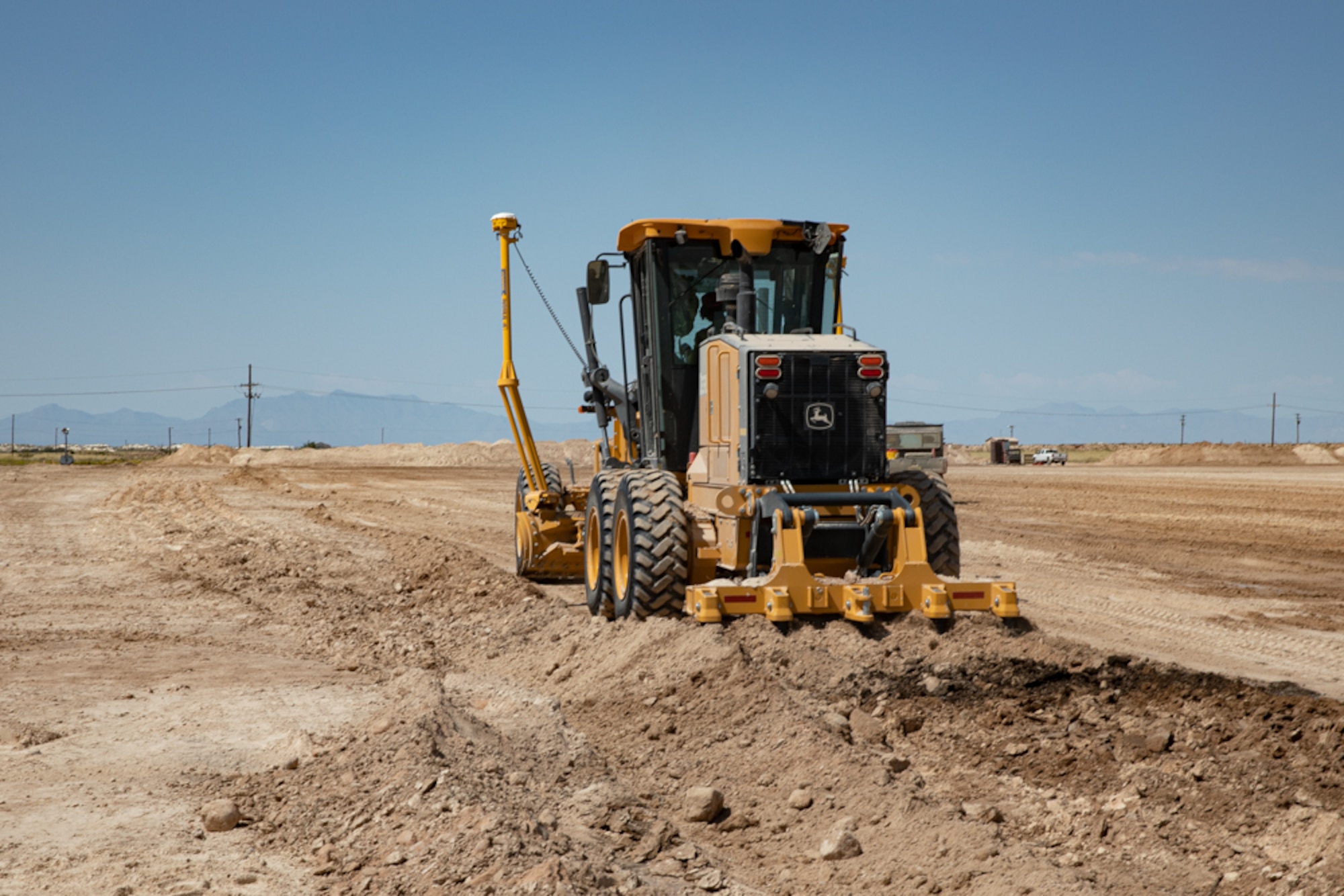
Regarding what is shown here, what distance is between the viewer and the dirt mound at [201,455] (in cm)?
6349

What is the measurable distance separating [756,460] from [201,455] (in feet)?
222

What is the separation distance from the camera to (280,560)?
14.5 m

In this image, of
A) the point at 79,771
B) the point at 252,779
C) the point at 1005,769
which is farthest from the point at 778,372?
the point at 79,771

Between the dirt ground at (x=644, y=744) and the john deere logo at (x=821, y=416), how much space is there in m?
1.66

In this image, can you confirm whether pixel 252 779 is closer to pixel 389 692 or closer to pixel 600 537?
pixel 389 692

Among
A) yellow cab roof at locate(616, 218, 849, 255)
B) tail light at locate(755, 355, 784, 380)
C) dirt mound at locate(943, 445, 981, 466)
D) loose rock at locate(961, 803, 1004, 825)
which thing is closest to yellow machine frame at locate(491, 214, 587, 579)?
yellow cab roof at locate(616, 218, 849, 255)

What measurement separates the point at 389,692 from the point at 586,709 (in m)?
1.38

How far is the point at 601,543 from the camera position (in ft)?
30.1

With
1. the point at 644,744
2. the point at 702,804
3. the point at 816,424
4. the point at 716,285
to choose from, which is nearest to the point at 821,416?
the point at 816,424

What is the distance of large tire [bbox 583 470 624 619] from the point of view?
29.6ft

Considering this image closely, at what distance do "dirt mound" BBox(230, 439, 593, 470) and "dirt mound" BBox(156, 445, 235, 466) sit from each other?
737mm

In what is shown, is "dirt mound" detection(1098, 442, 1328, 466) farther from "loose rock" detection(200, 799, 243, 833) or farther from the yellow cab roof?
"loose rock" detection(200, 799, 243, 833)

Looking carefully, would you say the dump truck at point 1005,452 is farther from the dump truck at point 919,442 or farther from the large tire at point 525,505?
the large tire at point 525,505

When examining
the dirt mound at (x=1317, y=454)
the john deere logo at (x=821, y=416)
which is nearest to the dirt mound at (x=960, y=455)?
the dirt mound at (x=1317, y=454)
